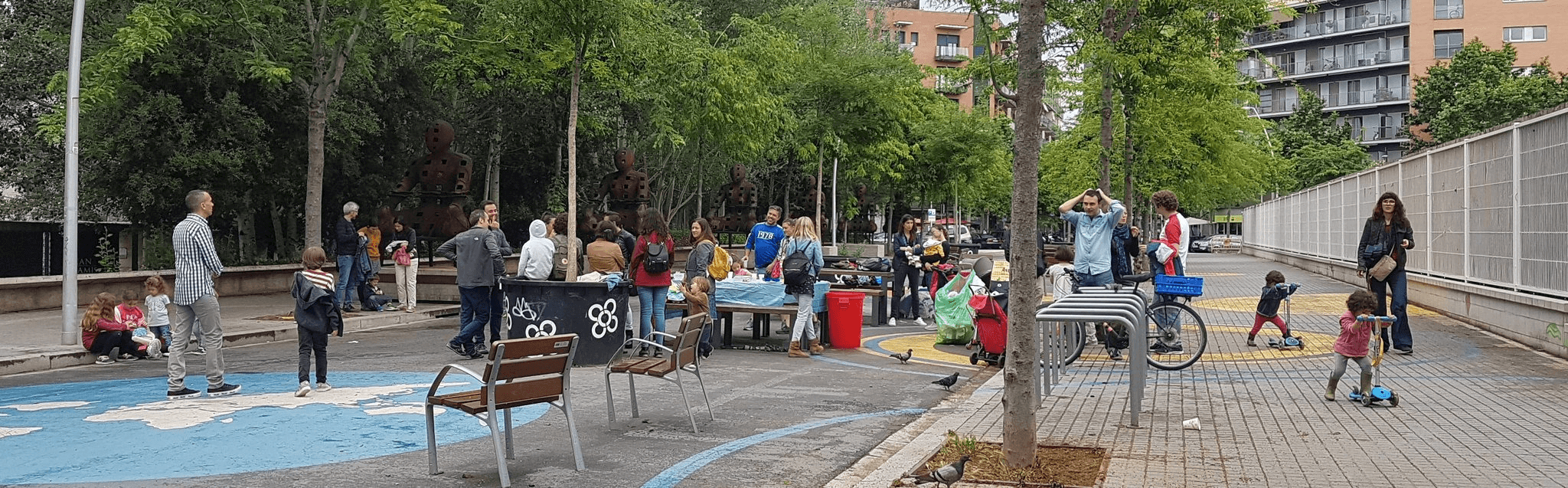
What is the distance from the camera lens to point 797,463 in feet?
23.2

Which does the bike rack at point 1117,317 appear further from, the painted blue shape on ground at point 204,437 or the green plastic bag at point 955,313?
the green plastic bag at point 955,313

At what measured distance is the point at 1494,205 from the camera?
557 inches

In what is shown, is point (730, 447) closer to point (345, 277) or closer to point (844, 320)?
point (844, 320)

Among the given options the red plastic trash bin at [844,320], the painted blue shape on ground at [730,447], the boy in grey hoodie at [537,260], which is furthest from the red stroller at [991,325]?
the boy in grey hoodie at [537,260]

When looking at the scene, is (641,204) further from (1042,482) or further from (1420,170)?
(1042,482)

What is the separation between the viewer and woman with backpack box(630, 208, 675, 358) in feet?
42.0

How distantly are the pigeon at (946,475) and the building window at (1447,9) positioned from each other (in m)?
85.3

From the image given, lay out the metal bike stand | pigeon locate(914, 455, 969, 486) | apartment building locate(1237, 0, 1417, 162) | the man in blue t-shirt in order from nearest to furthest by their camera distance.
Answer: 1. pigeon locate(914, 455, 969, 486)
2. the metal bike stand
3. the man in blue t-shirt
4. apartment building locate(1237, 0, 1417, 162)

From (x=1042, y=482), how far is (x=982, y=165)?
134 ft

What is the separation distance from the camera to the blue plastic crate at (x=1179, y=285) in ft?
37.0

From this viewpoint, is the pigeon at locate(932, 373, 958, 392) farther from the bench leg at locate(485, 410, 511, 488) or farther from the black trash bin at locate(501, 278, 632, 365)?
the bench leg at locate(485, 410, 511, 488)

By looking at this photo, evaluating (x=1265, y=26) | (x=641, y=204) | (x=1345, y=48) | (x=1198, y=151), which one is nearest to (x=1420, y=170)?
(x=1265, y=26)

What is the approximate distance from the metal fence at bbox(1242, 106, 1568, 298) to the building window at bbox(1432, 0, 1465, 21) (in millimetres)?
65522

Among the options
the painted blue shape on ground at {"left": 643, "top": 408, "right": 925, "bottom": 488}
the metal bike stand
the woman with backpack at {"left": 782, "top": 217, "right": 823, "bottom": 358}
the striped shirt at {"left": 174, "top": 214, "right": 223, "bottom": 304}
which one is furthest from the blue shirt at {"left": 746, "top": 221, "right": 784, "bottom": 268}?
the metal bike stand
